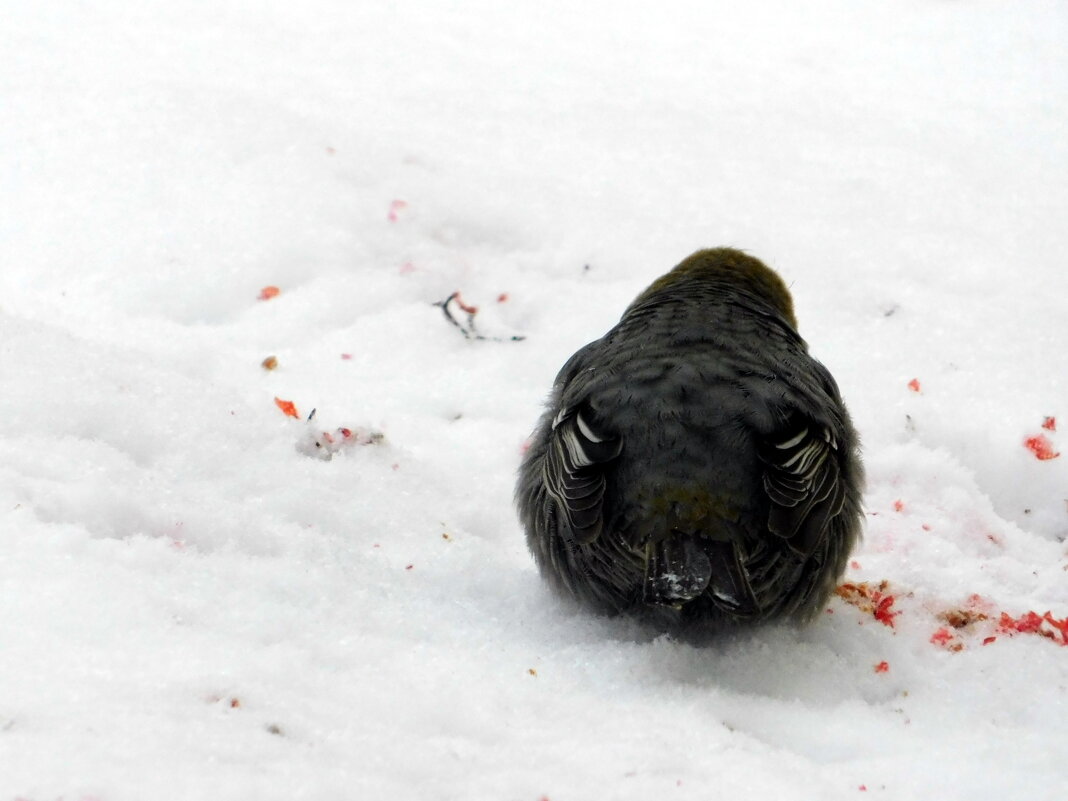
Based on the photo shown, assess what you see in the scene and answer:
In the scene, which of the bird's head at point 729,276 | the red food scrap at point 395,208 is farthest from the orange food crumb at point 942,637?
the red food scrap at point 395,208

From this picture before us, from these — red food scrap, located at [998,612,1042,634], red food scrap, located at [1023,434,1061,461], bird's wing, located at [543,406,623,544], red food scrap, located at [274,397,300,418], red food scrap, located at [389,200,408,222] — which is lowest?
red food scrap, located at [274,397,300,418]

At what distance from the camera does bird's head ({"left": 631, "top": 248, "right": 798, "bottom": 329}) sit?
4.16 meters

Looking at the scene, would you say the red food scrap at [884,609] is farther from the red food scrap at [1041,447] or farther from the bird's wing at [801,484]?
the red food scrap at [1041,447]

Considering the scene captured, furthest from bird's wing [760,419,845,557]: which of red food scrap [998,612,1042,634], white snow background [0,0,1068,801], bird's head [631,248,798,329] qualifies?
bird's head [631,248,798,329]

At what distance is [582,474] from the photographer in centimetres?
293

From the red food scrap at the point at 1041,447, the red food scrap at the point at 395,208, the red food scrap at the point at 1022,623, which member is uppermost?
the red food scrap at the point at 1041,447

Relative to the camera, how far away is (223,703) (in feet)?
7.07

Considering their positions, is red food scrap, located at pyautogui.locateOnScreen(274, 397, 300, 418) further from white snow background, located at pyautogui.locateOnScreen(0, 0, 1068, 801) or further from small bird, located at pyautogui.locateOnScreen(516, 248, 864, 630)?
small bird, located at pyautogui.locateOnScreen(516, 248, 864, 630)

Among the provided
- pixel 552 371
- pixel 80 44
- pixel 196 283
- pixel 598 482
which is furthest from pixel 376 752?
pixel 80 44

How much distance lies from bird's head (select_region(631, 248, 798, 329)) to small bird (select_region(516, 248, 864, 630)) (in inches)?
26.9

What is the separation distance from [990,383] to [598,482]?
2448 mm

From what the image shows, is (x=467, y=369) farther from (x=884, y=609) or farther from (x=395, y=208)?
(x=884, y=609)

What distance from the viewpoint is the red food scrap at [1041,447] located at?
13.4 ft

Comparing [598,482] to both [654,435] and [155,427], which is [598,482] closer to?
[654,435]
